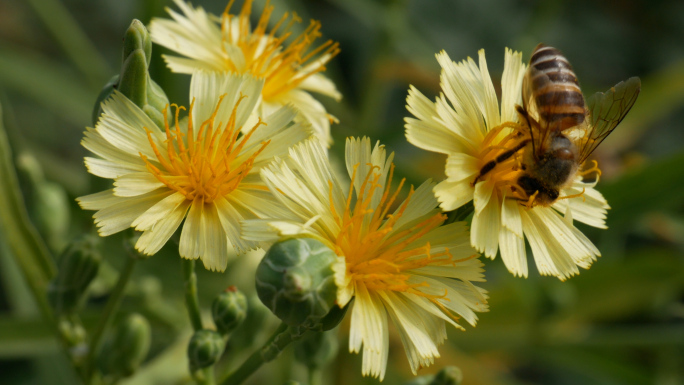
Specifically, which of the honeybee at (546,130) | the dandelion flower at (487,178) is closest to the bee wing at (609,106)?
the honeybee at (546,130)

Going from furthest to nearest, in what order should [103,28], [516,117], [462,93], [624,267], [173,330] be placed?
[103,28] < [624,267] < [173,330] < [516,117] < [462,93]

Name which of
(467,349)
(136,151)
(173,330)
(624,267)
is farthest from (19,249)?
(624,267)

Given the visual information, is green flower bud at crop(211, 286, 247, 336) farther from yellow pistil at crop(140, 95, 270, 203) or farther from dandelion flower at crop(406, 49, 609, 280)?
dandelion flower at crop(406, 49, 609, 280)

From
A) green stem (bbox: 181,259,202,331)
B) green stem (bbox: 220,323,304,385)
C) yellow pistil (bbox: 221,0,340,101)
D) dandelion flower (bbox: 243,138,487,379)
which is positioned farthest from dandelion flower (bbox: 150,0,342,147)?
green stem (bbox: 220,323,304,385)

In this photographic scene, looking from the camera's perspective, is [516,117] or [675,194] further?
[675,194]

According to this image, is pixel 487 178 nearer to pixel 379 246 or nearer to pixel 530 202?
pixel 530 202

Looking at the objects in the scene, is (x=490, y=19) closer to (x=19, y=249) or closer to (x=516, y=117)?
(x=516, y=117)

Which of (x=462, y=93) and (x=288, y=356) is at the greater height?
(x=462, y=93)
